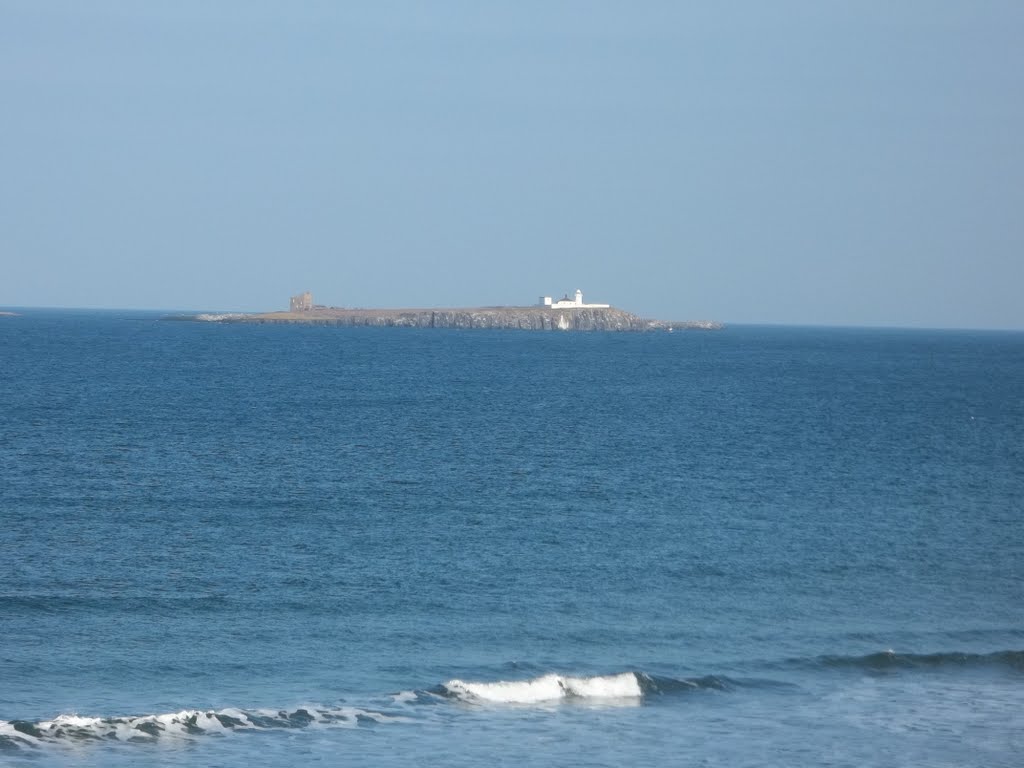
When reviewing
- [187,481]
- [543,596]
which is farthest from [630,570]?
[187,481]

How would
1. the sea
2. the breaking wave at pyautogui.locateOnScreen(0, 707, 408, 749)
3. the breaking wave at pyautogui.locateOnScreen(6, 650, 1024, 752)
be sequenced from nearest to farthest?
the breaking wave at pyautogui.locateOnScreen(0, 707, 408, 749) → the breaking wave at pyautogui.locateOnScreen(6, 650, 1024, 752) → the sea

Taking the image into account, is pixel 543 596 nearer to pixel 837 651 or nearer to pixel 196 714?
pixel 837 651

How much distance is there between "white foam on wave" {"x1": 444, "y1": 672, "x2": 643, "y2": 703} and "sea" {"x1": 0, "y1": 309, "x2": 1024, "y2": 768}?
0.29ft

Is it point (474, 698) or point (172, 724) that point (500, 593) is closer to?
point (474, 698)

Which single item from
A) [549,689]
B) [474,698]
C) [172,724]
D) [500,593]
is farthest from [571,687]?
[172,724]

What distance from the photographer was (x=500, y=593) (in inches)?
1264

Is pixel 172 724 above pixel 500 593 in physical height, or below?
below

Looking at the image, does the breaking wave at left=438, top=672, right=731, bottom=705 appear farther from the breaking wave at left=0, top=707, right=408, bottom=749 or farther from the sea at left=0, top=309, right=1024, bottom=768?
the breaking wave at left=0, top=707, right=408, bottom=749

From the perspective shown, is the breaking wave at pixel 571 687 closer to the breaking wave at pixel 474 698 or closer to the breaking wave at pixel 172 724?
the breaking wave at pixel 474 698

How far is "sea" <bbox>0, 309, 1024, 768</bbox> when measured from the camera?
73.5 feet

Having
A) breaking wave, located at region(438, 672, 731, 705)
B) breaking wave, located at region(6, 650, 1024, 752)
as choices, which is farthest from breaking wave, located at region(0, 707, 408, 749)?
breaking wave, located at region(438, 672, 731, 705)

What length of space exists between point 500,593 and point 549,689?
285 inches

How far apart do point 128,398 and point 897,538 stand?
53011 mm

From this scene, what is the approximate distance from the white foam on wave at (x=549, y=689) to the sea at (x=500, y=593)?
0.29ft
